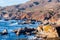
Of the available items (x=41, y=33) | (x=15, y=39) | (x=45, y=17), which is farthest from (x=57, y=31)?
(x=45, y=17)

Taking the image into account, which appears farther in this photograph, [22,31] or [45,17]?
→ [45,17]

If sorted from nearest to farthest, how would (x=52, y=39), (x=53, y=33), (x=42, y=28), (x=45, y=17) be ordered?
(x=52, y=39)
(x=53, y=33)
(x=42, y=28)
(x=45, y=17)

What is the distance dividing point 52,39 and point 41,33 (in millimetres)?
8824

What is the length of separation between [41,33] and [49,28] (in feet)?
10.3

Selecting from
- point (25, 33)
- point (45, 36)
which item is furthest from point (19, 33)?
point (45, 36)

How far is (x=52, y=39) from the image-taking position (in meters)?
64.4

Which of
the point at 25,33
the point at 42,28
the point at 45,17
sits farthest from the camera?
the point at 45,17

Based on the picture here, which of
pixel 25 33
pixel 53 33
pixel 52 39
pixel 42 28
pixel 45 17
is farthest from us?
pixel 45 17

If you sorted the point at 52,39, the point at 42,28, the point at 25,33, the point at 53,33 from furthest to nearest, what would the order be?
the point at 25,33
the point at 42,28
the point at 53,33
the point at 52,39

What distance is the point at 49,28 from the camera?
2798 inches

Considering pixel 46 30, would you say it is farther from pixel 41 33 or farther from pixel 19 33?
pixel 19 33

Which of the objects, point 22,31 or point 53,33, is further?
point 22,31

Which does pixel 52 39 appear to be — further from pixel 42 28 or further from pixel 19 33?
pixel 19 33

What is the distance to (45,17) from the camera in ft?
585
